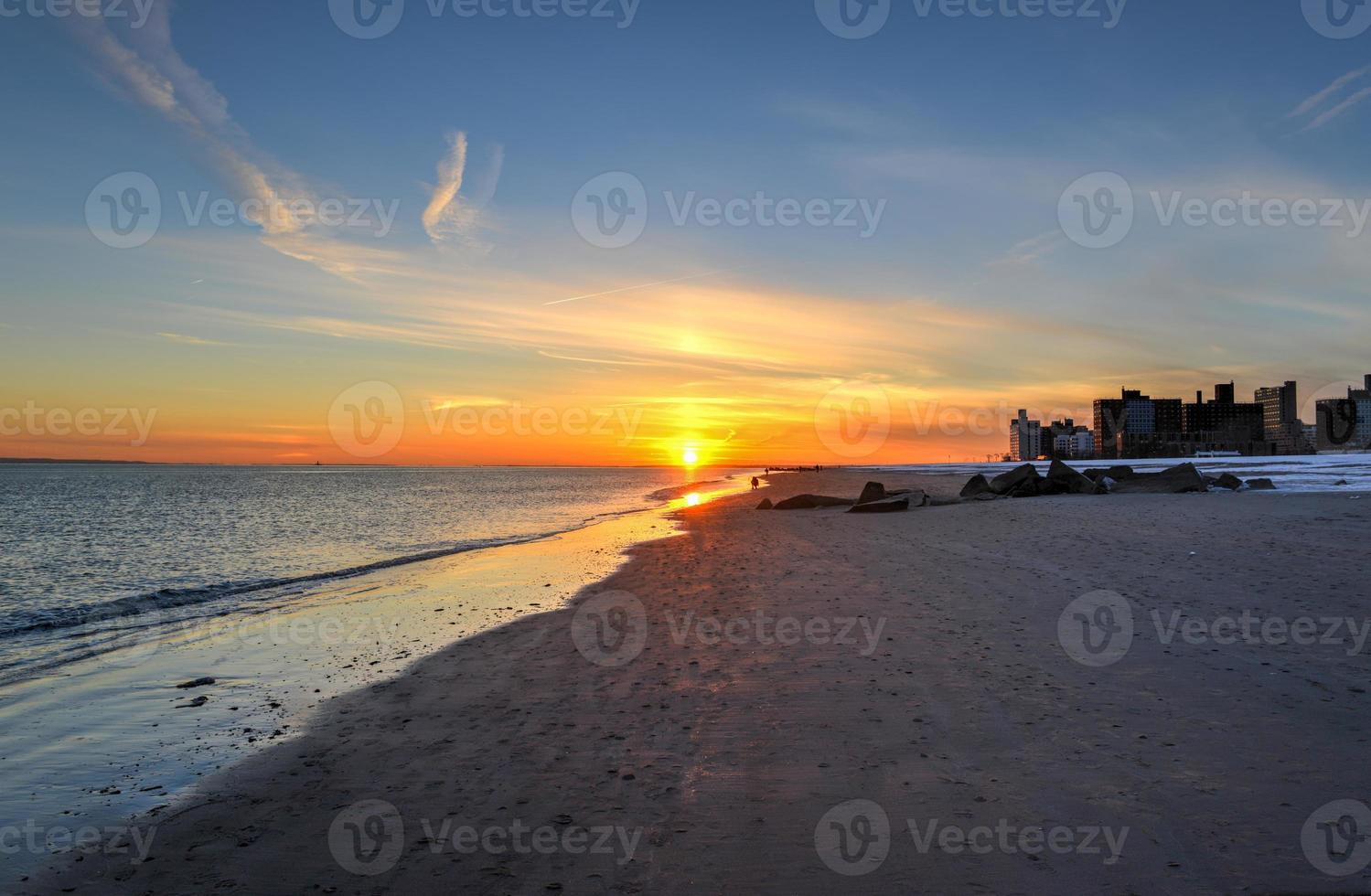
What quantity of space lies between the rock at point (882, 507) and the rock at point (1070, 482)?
463 inches

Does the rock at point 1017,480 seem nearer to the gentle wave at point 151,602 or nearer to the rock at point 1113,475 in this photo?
the rock at point 1113,475

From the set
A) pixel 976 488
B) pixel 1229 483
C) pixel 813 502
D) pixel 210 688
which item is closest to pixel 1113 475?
pixel 1229 483

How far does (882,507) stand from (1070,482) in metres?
13.8

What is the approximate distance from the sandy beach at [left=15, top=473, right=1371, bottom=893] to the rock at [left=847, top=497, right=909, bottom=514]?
2021cm

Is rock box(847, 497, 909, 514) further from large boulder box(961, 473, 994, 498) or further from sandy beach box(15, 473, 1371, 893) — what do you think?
sandy beach box(15, 473, 1371, 893)

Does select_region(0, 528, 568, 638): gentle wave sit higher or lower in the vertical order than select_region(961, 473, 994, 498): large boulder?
lower

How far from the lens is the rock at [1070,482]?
3900cm

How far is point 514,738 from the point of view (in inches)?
285

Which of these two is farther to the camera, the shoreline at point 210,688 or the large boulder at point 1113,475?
the large boulder at point 1113,475

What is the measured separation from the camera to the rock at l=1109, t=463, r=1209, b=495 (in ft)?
121

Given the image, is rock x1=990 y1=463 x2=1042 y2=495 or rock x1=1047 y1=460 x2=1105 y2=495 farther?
rock x1=990 y1=463 x2=1042 y2=495

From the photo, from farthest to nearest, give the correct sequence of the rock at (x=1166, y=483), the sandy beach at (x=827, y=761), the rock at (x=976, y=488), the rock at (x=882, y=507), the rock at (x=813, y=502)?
A: the rock at (x=976, y=488) → the rock at (x=813, y=502) → the rock at (x=1166, y=483) → the rock at (x=882, y=507) → the sandy beach at (x=827, y=761)

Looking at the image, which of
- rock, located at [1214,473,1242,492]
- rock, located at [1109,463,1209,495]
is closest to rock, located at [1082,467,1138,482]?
rock, located at [1109,463,1209,495]

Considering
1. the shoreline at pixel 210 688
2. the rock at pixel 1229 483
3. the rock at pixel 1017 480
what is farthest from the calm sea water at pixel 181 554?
the rock at pixel 1229 483
